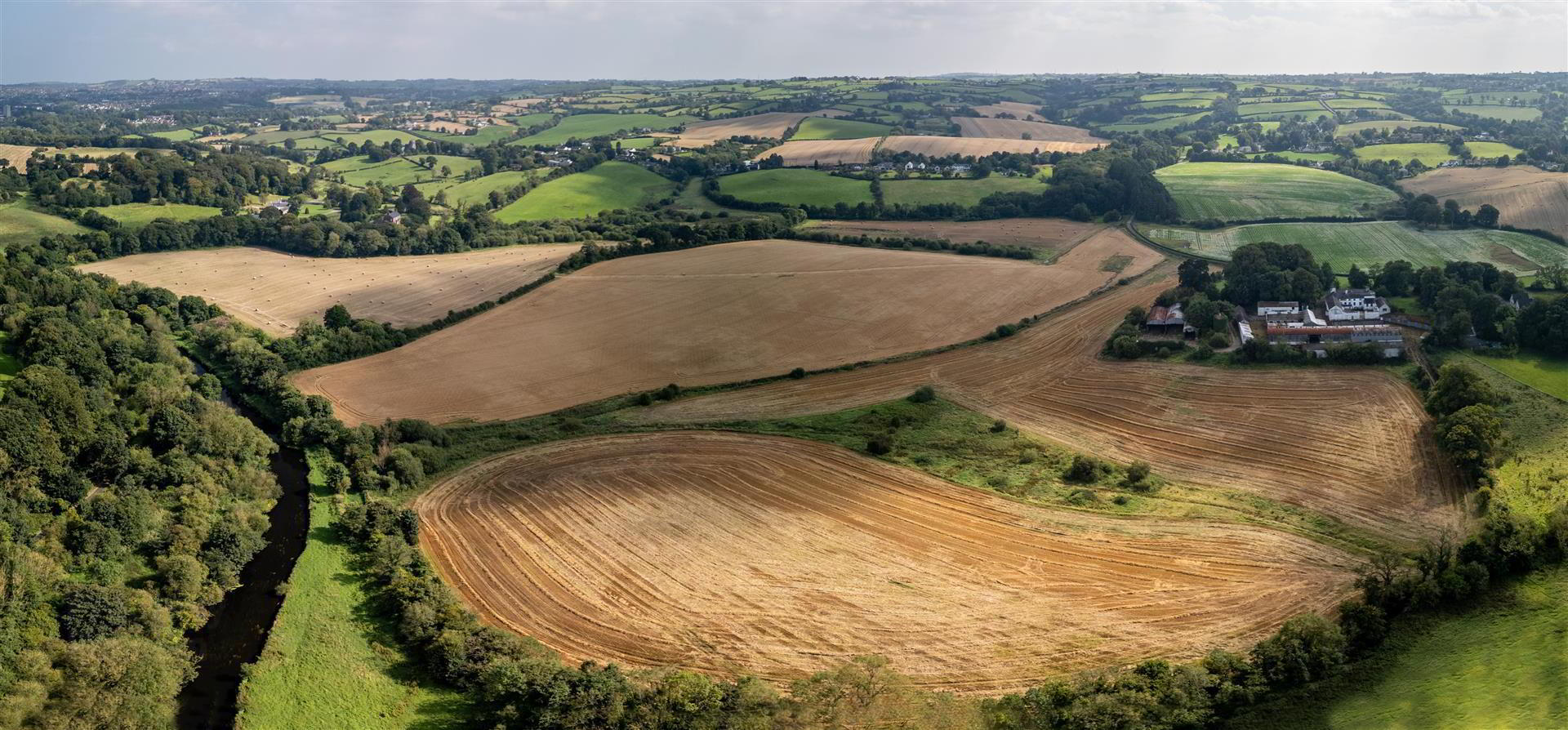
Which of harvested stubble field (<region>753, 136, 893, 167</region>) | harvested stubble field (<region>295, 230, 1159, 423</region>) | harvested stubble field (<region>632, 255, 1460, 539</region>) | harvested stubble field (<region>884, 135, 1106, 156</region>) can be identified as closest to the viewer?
harvested stubble field (<region>632, 255, 1460, 539</region>)

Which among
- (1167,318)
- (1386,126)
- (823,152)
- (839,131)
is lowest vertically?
(1167,318)

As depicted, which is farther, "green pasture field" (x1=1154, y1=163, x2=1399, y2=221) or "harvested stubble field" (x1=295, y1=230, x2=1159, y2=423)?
"green pasture field" (x1=1154, y1=163, x2=1399, y2=221)

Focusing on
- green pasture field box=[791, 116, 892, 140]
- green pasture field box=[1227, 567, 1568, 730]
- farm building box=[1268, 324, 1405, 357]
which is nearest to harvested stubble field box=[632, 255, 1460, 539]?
farm building box=[1268, 324, 1405, 357]

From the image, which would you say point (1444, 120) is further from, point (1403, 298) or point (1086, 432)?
point (1086, 432)

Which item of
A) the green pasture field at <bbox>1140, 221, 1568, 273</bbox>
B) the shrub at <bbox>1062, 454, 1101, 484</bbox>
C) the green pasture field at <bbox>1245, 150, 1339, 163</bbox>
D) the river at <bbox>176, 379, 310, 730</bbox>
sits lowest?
the river at <bbox>176, 379, 310, 730</bbox>

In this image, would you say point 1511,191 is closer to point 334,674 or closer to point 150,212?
point 334,674

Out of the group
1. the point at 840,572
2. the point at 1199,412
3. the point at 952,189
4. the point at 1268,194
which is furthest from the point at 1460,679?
the point at 1268,194

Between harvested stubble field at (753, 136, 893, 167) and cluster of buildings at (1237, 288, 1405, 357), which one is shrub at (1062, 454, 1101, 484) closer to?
cluster of buildings at (1237, 288, 1405, 357)
